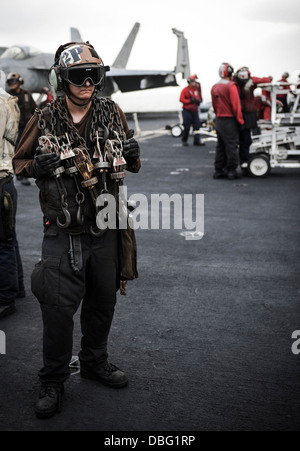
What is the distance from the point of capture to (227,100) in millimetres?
10383

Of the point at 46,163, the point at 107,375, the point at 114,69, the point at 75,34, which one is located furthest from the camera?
the point at 75,34

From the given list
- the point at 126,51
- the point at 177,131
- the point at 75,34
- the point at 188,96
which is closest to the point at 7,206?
the point at 188,96

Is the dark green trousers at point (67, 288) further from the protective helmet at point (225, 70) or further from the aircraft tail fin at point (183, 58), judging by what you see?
the aircraft tail fin at point (183, 58)

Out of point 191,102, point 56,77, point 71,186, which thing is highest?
point 56,77

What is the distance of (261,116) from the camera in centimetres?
1370

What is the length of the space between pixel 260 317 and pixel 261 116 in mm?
10385

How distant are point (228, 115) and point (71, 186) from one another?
8.02 meters

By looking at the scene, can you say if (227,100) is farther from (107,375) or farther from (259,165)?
(107,375)

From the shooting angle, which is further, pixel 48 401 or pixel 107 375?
pixel 107 375

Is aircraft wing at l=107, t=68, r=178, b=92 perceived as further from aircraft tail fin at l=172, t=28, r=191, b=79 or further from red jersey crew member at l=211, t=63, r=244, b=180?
red jersey crew member at l=211, t=63, r=244, b=180

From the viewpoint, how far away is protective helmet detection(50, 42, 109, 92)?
285cm

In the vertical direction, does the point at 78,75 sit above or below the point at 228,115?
above

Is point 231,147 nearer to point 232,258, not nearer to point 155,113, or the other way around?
point 232,258

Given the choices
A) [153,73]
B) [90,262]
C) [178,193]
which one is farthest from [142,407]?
[153,73]
